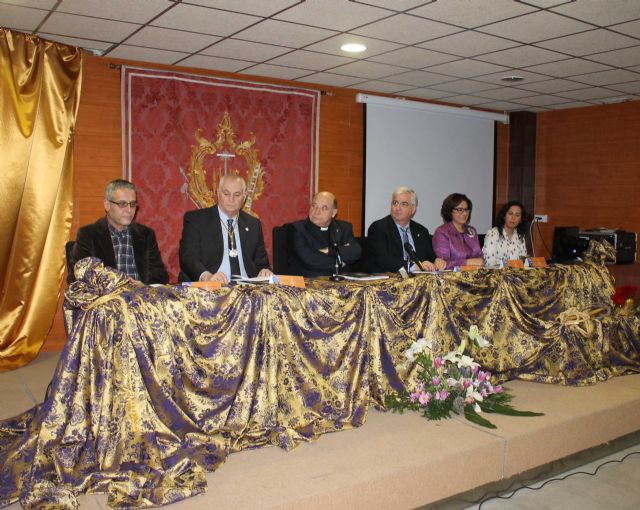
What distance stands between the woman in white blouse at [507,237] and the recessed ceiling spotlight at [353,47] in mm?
1665

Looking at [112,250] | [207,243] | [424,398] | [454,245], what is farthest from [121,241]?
[454,245]

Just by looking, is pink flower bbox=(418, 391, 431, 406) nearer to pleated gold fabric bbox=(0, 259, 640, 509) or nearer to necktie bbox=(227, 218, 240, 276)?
pleated gold fabric bbox=(0, 259, 640, 509)

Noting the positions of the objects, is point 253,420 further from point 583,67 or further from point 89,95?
point 583,67

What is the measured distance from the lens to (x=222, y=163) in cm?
536

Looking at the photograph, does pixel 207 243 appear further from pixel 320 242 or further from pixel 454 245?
pixel 454 245

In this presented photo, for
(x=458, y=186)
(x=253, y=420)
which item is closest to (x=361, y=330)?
(x=253, y=420)

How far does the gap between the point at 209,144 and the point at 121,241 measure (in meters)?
1.88

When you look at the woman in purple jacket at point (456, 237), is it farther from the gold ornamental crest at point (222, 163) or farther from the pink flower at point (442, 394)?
the gold ornamental crest at point (222, 163)

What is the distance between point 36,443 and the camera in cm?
220

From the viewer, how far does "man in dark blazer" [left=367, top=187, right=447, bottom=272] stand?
4.14 metres

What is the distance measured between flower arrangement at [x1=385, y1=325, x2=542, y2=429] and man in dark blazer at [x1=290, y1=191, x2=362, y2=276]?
42.8 inches

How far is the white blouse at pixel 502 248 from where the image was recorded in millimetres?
4812

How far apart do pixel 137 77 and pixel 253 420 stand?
11.0 ft

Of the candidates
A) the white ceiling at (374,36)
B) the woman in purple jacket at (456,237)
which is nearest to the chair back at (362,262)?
the woman in purple jacket at (456,237)
